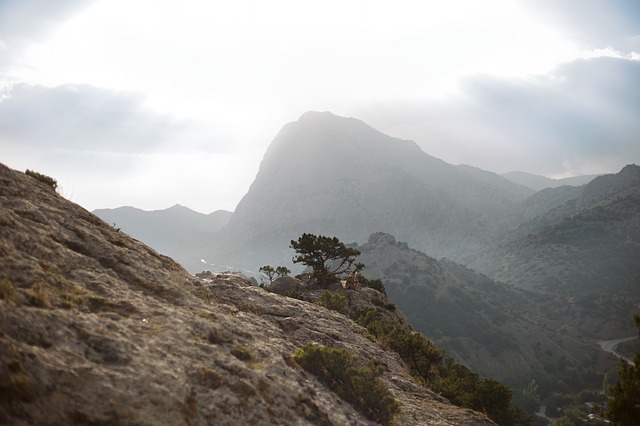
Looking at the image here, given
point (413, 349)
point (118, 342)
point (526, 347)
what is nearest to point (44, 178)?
point (118, 342)

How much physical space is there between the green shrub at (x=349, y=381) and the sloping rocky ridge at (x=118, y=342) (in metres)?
0.77

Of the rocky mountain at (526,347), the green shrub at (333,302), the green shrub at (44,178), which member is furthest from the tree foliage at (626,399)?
the rocky mountain at (526,347)

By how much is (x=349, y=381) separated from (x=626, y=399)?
617 inches

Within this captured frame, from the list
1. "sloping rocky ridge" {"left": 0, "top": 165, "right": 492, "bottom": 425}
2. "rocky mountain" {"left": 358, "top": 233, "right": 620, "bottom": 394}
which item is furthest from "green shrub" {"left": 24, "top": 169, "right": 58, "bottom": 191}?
"rocky mountain" {"left": 358, "top": 233, "right": 620, "bottom": 394}

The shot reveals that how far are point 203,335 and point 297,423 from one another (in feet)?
11.6

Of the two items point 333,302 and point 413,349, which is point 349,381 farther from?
point 333,302

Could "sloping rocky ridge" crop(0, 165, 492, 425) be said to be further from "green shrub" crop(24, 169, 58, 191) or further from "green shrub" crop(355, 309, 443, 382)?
"green shrub" crop(355, 309, 443, 382)

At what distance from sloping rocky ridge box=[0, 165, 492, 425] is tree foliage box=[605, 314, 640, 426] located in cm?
965

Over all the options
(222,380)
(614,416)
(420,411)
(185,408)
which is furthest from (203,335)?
(614,416)

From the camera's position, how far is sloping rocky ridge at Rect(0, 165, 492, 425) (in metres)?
7.21

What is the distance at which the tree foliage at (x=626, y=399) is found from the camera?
18719 millimetres

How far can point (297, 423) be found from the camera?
9859 millimetres

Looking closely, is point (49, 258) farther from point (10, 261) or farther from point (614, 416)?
point (614, 416)

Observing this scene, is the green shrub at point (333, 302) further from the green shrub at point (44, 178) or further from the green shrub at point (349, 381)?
the green shrub at point (44, 178)
